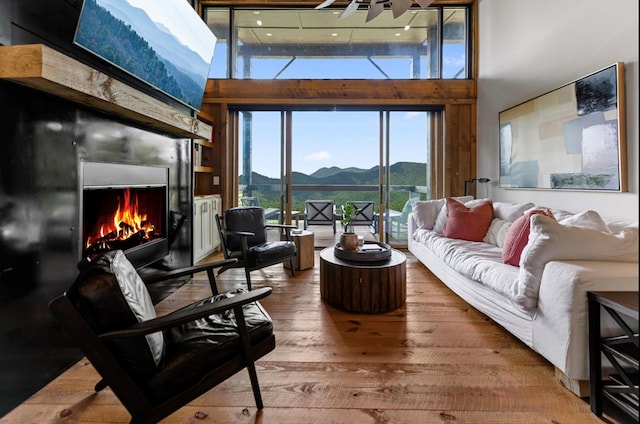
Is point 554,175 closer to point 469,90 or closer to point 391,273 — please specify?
point 391,273

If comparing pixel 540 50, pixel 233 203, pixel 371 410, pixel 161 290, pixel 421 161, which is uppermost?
pixel 540 50

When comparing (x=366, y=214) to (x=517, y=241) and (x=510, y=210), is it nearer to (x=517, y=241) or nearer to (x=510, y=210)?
(x=510, y=210)

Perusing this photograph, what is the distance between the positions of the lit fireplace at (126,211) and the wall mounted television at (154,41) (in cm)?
70

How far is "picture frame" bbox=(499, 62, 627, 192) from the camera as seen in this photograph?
91.9 inches

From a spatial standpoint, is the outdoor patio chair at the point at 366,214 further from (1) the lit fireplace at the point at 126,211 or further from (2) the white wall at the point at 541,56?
(1) the lit fireplace at the point at 126,211

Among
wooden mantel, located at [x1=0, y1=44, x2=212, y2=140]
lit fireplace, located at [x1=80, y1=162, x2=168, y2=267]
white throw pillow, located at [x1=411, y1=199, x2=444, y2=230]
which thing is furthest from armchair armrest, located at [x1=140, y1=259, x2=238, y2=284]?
white throw pillow, located at [x1=411, y1=199, x2=444, y2=230]

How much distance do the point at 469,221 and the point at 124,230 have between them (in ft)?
11.0

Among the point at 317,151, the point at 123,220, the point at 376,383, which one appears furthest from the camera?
the point at 317,151

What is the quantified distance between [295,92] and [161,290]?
136 inches

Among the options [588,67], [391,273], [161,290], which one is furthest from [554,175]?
[161,290]

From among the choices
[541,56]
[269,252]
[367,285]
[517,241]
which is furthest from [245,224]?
[541,56]

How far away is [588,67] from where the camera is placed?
267cm

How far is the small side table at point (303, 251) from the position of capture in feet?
12.4

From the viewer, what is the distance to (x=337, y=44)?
5.03 m
